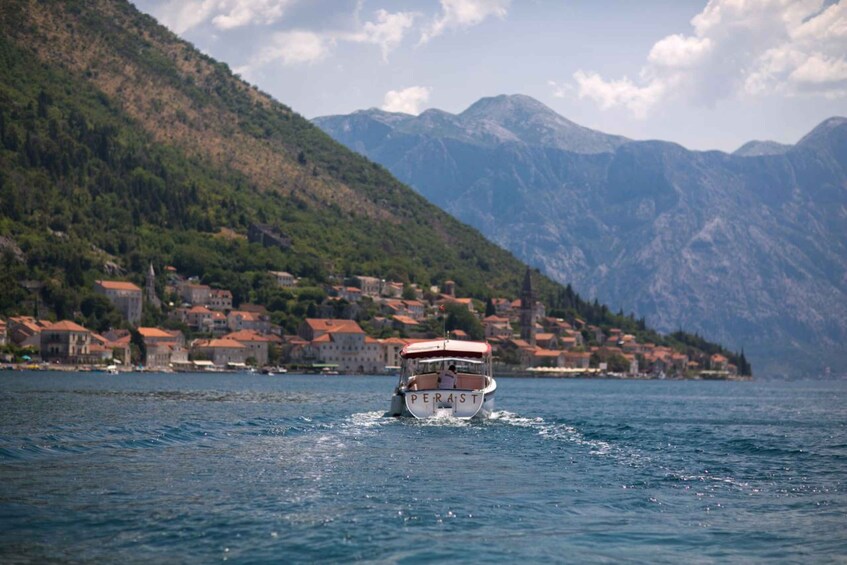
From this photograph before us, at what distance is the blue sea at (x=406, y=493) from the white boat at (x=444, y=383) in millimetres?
2152

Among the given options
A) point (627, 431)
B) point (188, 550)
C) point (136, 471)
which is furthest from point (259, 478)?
point (627, 431)

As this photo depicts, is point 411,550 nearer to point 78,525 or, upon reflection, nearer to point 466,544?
point 466,544

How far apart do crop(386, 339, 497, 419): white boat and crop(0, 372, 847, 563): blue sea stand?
2.15 metres

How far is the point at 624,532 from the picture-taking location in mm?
Answer: 31531

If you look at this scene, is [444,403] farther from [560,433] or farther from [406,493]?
Result: [406,493]

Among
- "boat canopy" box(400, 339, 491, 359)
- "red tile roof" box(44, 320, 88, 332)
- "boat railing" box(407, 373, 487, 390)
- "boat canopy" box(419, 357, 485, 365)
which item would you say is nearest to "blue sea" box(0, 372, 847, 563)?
"boat railing" box(407, 373, 487, 390)

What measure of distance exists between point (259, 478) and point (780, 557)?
17513 mm

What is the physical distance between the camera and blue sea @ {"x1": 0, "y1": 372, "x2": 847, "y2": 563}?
29.1m

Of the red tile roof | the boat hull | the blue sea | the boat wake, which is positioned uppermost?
the red tile roof

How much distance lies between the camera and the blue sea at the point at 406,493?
95.4 feet

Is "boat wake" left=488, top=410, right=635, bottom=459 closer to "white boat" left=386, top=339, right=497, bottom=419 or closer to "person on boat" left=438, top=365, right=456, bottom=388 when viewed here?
"white boat" left=386, top=339, right=497, bottom=419

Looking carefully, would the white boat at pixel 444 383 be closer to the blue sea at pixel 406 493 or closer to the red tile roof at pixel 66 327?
the blue sea at pixel 406 493

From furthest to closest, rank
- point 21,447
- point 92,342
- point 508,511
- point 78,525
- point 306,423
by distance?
1. point 92,342
2. point 306,423
3. point 21,447
4. point 508,511
5. point 78,525

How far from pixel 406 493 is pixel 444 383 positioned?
32770 millimetres
